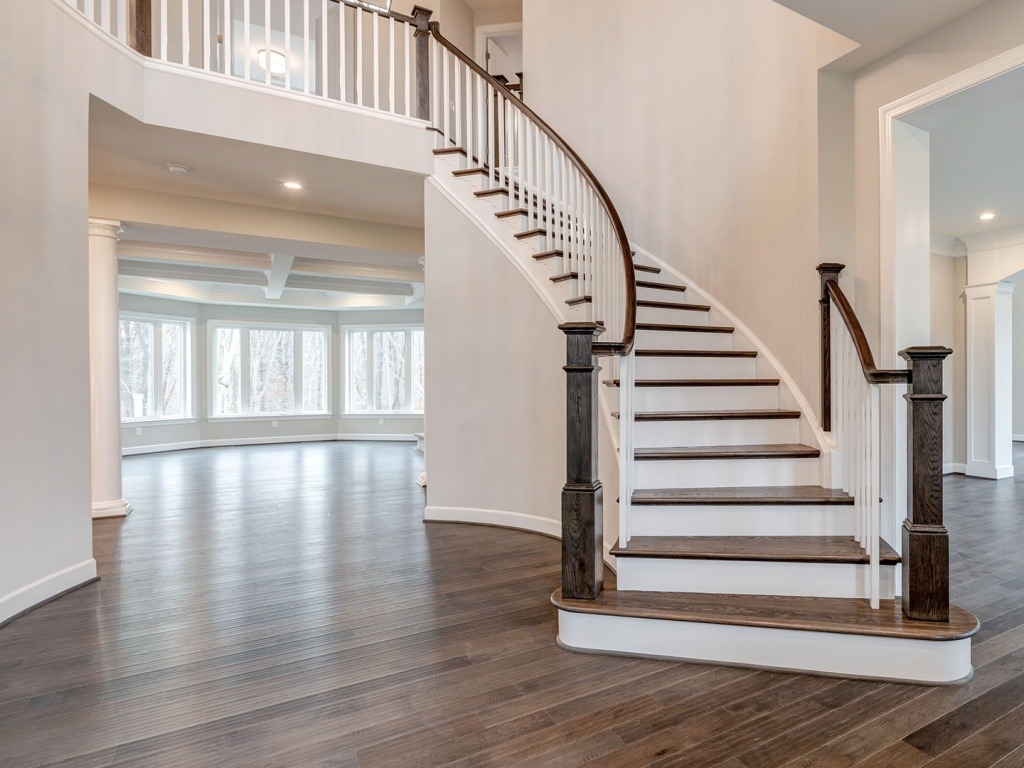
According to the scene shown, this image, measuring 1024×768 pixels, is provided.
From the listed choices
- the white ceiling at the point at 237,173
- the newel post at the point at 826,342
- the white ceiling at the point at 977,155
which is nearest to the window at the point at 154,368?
the white ceiling at the point at 237,173

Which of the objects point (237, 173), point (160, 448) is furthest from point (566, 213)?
point (160, 448)

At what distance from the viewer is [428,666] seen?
214 cm

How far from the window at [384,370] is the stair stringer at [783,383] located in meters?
6.79

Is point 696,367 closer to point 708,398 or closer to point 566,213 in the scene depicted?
point 708,398

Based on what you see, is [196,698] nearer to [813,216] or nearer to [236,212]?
[813,216]

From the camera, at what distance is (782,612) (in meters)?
2.18

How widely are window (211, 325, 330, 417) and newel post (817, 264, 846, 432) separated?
359 inches

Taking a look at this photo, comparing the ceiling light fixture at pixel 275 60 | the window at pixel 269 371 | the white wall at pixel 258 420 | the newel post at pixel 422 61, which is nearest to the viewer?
the newel post at pixel 422 61

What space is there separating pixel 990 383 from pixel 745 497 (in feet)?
18.4

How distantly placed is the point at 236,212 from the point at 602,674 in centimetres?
475

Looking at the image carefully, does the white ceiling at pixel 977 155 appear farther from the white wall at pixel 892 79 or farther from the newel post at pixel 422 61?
the newel post at pixel 422 61

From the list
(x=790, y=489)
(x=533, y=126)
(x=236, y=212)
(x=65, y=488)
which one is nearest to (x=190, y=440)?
(x=236, y=212)

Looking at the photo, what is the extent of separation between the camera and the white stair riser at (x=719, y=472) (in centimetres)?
290

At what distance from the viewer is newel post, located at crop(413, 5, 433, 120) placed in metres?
4.27
